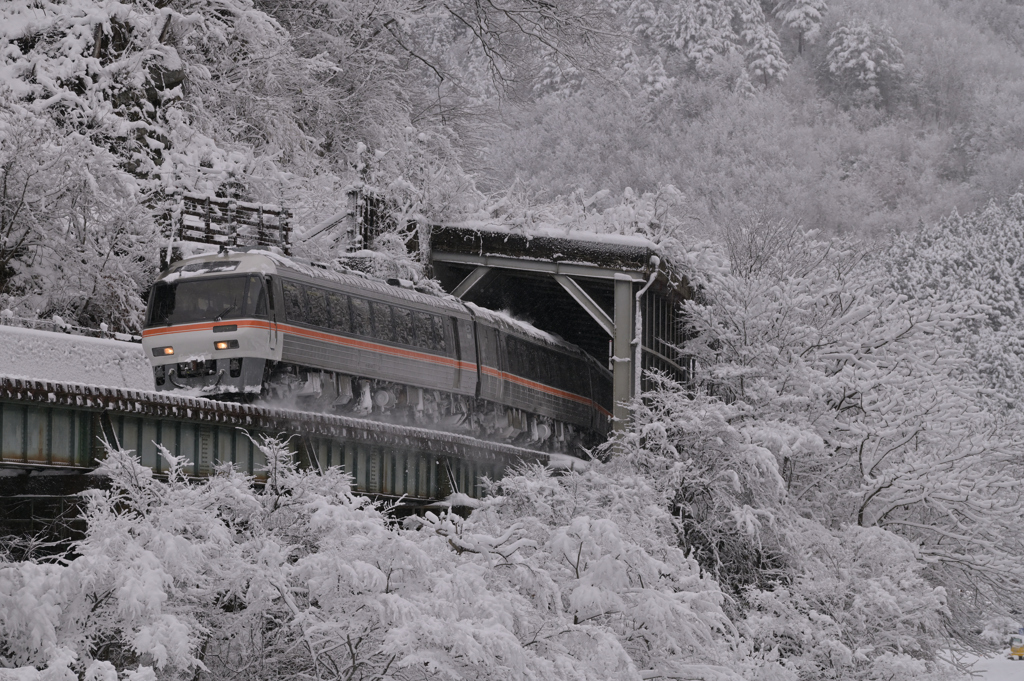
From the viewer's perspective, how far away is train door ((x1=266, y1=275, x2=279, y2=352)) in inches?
945

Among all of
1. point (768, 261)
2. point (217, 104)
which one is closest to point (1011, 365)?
point (768, 261)

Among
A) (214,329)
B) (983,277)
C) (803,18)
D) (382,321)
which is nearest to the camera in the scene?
(214,329)

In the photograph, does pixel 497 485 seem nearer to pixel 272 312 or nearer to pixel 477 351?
pixel 477 351

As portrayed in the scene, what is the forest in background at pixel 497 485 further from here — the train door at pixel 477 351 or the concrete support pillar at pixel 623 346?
the train door at pixel 477 351

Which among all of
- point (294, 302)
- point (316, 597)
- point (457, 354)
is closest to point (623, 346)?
point (457, 354)

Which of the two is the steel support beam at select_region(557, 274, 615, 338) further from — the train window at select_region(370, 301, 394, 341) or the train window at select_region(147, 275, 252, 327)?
the train window at select_region(147, 275, 252, 327)

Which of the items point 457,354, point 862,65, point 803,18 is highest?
point 803,18

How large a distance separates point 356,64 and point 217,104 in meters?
6.13

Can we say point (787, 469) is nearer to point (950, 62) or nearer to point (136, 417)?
point (136, 417)

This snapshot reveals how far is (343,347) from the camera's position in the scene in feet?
84.8

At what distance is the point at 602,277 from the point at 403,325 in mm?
6105

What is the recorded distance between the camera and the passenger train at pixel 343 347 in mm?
23844

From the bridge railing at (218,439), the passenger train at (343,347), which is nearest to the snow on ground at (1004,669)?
the passenger train at (343,347)

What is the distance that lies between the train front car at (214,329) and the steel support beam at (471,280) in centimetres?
1002
